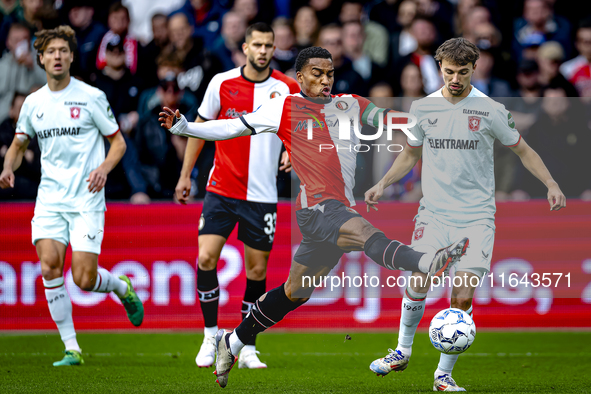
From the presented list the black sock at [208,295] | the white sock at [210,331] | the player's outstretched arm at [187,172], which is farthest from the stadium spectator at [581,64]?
the white sock at [210,331]

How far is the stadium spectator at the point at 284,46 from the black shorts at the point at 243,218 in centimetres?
273

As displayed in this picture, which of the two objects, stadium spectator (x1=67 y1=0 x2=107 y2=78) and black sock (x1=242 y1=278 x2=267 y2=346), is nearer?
black sock (x1=242 y1=278 x2=267 y2=346)

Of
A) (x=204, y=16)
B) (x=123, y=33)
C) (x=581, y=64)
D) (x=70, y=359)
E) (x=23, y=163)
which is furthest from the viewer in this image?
(x=204, y=16)

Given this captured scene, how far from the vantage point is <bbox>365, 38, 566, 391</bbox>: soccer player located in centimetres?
510

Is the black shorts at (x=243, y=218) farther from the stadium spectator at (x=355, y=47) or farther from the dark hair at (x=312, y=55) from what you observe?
the stadium spectator at (x=355, y=47)

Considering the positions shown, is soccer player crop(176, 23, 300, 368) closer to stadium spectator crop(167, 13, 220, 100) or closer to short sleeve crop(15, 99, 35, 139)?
short sleeve crop(15, 99, 35, 139)

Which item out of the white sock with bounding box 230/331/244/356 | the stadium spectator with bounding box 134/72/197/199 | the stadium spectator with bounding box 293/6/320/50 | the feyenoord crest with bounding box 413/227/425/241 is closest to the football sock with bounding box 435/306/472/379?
the feyenoord crest with bounding box 413/227/425/241

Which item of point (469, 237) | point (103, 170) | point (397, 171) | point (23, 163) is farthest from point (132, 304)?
point (469, 237)

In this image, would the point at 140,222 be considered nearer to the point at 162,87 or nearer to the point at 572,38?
the point at 162,87

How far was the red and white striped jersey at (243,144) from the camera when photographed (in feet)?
21.0

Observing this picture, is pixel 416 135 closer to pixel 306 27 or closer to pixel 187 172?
pixel 187 172

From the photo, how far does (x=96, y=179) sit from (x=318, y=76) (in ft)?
7.37

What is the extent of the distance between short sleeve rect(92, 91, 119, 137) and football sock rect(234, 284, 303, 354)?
2331 mm

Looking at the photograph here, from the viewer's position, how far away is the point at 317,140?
5.25 metres
